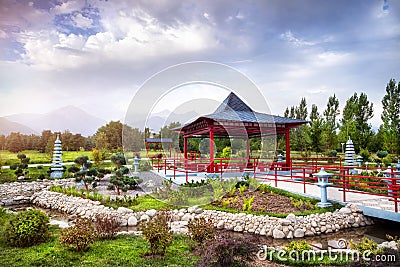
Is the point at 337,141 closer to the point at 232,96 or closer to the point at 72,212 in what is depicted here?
the point at 232,96

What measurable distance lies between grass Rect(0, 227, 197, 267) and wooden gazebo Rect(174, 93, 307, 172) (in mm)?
7438

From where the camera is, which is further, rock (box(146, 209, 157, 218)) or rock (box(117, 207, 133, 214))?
rock (box(117, 207, 133, 214))

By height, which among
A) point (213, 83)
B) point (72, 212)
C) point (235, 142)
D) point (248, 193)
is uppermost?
point (213, 83)

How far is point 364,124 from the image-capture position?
3238 cm

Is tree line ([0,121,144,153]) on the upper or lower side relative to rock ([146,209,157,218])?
upper

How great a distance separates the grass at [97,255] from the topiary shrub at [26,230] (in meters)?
0.17

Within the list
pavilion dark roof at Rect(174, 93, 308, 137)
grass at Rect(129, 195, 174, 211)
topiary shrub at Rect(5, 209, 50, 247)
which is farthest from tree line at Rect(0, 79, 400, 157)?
topiary shrub at Rect(5, 209, 50, 247)

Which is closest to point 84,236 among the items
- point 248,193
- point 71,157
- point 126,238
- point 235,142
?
point 126,238

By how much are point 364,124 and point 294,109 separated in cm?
904

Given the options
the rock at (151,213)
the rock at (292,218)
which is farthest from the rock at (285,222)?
the rock at (151,213)

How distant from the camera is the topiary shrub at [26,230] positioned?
608 centimetres

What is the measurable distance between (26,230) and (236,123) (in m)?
9.69

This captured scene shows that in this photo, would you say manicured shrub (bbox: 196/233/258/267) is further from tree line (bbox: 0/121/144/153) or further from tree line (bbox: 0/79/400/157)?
tree line (bbox: 0/121/144/153)

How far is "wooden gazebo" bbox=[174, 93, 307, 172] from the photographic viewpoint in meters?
13.6
